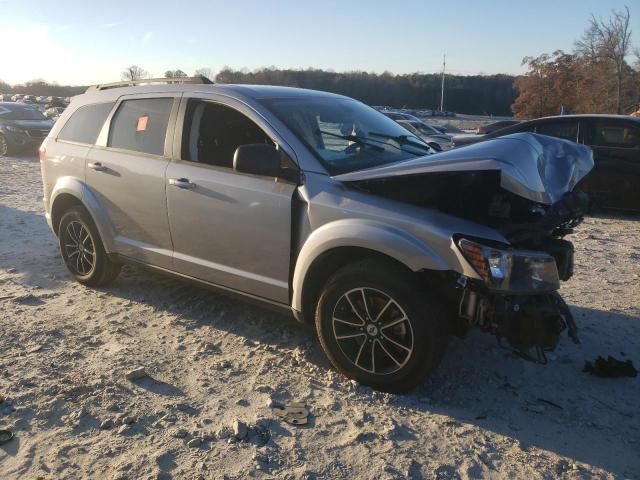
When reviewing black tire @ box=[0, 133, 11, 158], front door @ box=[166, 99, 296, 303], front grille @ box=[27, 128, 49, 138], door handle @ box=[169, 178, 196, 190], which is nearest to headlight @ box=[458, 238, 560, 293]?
front door @ box=[166, 99, 296, 303]

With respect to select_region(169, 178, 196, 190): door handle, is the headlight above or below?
below

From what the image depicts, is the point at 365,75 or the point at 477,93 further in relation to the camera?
the point at 365,75

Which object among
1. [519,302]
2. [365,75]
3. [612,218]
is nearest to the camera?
[519,302]

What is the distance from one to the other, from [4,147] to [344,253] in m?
17.2

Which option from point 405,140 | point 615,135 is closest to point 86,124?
point 405,140

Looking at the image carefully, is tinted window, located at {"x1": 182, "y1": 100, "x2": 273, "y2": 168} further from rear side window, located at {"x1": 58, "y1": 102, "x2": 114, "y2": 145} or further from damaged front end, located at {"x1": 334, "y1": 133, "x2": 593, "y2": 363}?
rear side window, located at {"x1": 58, "y1": 102, "x2": 114, "y2": 145}

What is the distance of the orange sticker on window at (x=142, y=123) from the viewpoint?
4765 mm

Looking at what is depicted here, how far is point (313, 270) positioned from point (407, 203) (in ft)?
2.55

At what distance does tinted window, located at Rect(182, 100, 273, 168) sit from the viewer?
13.6ft

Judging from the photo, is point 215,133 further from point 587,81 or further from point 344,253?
point 587,81

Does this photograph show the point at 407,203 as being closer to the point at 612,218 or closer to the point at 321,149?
the point at 321,149

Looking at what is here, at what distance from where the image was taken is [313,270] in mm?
3723

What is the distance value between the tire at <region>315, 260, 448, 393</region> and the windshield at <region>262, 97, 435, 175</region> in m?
0.78

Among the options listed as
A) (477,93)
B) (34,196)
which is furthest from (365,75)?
(34,196)
